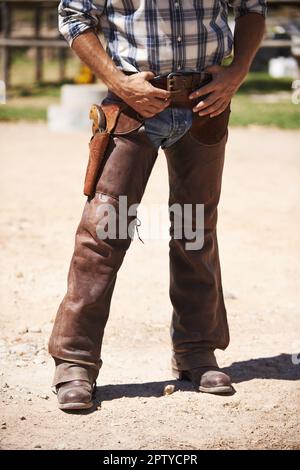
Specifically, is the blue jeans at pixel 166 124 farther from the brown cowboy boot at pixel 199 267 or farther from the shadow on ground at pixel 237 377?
the shadow on ground at pixel 237 377

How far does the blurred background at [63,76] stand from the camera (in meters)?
12.5

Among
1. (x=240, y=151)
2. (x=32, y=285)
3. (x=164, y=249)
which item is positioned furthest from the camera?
(x=240, y=151)

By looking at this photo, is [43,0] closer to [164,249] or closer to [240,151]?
[240,151]

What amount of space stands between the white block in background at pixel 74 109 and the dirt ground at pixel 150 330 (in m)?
2.86

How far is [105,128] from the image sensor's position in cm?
304

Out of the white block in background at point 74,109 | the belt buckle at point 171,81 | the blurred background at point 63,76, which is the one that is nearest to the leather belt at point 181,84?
the belt buckle at point 171,81

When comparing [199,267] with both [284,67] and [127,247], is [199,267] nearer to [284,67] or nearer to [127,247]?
[127,247]

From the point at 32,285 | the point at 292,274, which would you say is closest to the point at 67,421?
the point at 32,285

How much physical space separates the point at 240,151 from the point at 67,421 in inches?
271

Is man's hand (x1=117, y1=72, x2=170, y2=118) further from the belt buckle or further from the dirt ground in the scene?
the dirt ground

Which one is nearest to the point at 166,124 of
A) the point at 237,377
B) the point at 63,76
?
the point at 237,377

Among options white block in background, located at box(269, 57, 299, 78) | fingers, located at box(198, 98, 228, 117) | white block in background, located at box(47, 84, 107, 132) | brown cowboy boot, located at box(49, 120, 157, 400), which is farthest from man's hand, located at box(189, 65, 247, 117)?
white block in background, located at box(269, 57, 299, 78)

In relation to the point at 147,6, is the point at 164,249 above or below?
below

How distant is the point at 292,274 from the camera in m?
5.08
